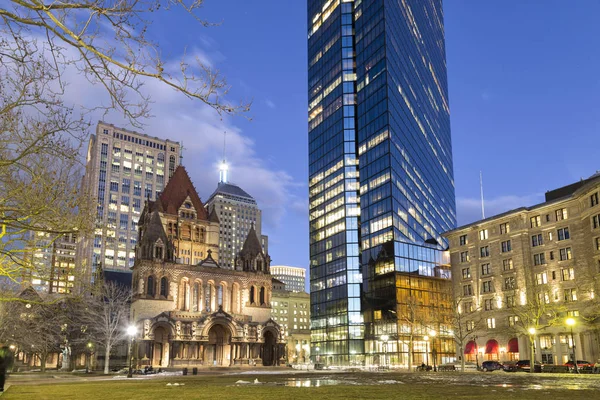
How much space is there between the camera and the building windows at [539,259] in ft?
248

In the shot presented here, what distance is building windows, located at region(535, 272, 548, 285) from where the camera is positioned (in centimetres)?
7469

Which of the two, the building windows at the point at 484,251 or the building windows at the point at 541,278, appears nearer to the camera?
the building windows at the point at 541,278

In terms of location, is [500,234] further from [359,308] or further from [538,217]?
[359,308]

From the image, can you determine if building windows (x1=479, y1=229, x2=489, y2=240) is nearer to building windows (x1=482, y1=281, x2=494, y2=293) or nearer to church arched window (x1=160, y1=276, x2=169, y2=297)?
building windows (x1=482, y1=281, x2=494, y2=293)

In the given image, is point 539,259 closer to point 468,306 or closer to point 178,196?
point 468,306

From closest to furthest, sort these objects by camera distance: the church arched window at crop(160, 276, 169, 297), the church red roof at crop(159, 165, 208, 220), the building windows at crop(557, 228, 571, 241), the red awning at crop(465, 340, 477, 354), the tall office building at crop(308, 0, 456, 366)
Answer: the building windows at crop(557, 228, 571, 241), the red awning at crop(465, 340, 477, 354), the church arched window at crop(160, 276, 169, 297), the tall office building at crop(308, 0, 456, 366), the church red roof at crop(159, 165, 208, 220)

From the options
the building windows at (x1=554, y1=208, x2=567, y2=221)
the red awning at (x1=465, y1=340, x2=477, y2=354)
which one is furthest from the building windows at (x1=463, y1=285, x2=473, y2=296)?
the building windows at (x1=554, y1=208, x2=567, y2=221)

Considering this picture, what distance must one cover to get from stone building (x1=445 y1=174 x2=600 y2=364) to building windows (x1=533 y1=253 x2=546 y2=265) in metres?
0.13

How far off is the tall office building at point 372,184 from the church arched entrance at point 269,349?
18.9m

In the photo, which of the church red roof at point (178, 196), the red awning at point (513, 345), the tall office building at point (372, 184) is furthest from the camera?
the church red roof at point (178, 196)

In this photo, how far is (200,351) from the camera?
8231 centimetres

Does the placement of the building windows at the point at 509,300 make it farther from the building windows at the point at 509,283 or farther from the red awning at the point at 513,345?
the red awning at the point at 513,345

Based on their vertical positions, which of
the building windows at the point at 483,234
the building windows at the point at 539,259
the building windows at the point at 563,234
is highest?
the building windows at the point at 483,234

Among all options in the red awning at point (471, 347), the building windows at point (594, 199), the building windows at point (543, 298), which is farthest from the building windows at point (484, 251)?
the building windows at point (594, 199)
